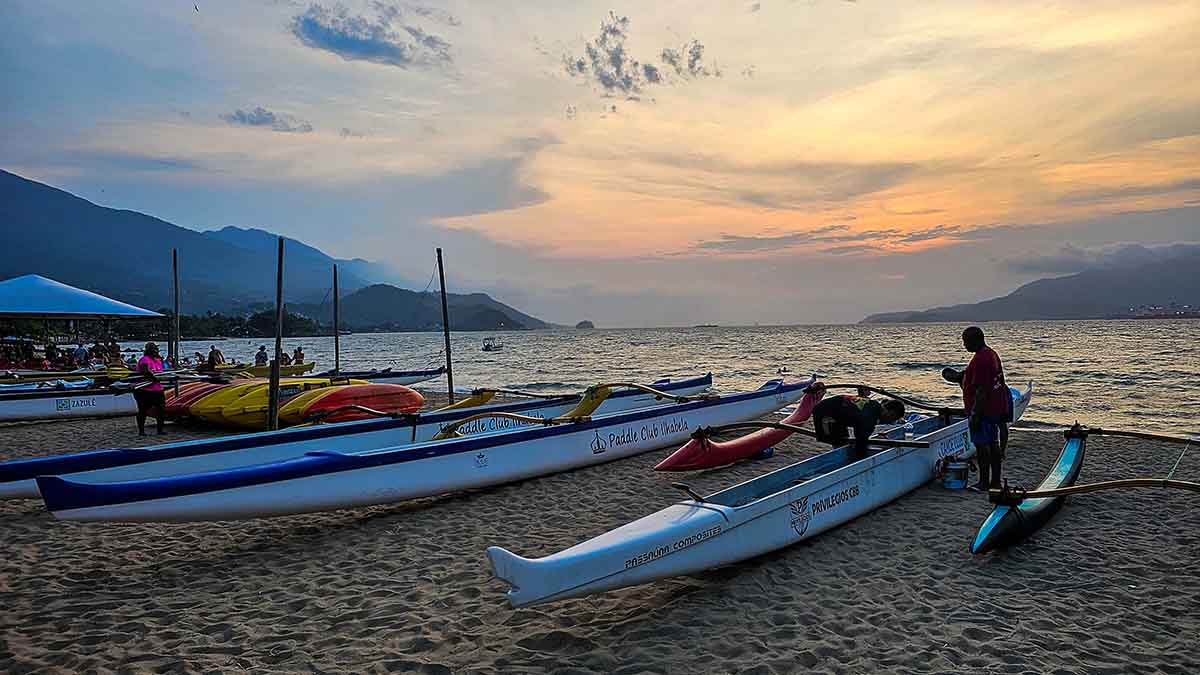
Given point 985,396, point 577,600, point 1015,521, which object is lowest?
point 577,600

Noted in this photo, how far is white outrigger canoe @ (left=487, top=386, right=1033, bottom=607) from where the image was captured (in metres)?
3.54

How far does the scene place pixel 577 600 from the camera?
4328mm

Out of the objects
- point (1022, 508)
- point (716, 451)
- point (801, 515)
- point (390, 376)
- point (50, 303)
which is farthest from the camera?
point (50, 303)

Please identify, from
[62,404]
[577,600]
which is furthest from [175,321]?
[577,600]

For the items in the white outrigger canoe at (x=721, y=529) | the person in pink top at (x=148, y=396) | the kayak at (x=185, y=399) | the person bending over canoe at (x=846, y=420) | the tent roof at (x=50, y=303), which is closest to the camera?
the white outrigger canoe at (x=721, y=529)

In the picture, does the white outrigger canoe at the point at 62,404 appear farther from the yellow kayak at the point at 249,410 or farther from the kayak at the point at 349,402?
the kayak at the point at 349,402

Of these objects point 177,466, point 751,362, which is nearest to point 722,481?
point 177,466

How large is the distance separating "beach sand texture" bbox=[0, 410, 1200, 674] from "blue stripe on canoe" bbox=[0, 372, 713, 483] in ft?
2.01

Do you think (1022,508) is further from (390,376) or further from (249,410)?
(390,376)

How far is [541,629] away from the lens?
3869 millimetres

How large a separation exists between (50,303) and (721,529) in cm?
2239

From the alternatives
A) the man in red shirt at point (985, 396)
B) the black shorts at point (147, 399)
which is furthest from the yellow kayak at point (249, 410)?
the man in red shirt at point (985, 396)

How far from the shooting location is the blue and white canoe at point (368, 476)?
4504 millimetres

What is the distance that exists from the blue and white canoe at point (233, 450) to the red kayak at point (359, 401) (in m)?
1.69
